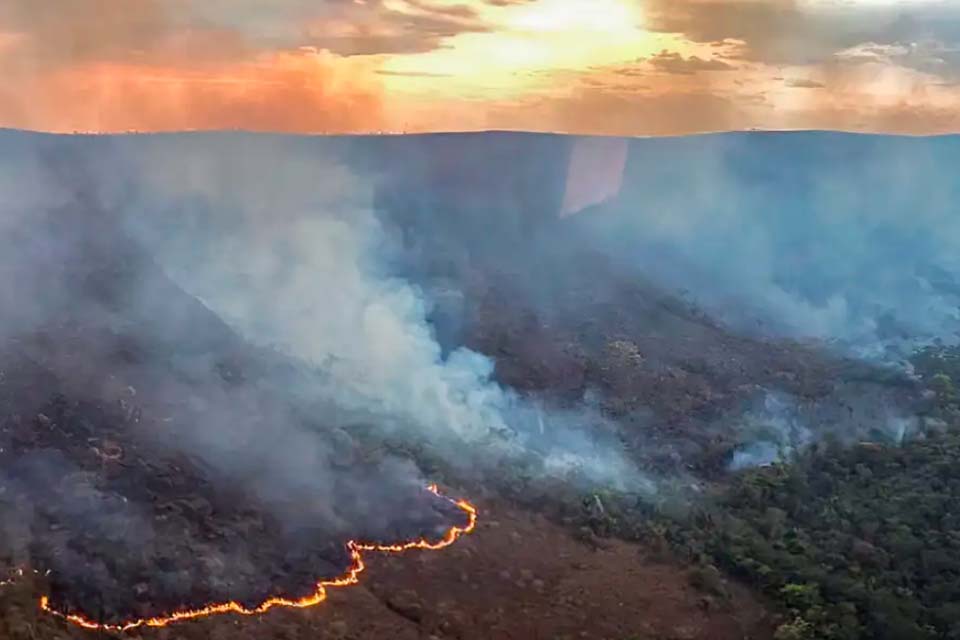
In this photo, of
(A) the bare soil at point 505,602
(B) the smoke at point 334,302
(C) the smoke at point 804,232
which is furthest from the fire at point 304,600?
(C) the smoke at point 804,232

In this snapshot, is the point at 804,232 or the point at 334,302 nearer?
the point at 334,302

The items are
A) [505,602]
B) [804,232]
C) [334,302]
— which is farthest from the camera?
[804,232]

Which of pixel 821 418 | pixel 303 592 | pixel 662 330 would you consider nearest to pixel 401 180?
pixel 662 330

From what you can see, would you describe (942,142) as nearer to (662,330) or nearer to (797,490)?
(662,330)

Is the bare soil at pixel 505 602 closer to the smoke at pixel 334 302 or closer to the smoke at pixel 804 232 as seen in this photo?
the smoke at pixel 334 302

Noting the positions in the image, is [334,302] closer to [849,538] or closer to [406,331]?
[406,331]

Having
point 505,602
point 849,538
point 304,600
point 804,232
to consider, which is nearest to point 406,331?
point 505,602
